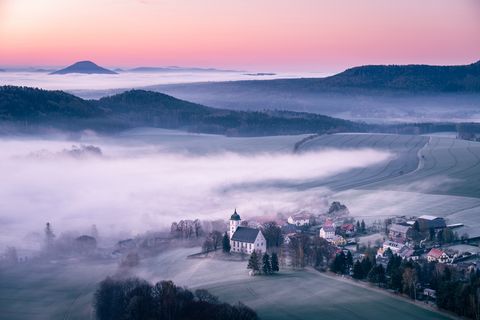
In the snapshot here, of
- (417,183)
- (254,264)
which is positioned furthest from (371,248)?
(417,183)

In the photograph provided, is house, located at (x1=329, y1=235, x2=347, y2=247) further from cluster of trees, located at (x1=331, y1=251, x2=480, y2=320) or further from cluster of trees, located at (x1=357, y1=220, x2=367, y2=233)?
cluster of trees, located at (x1=331, y1=251, x2=480, y2=320)

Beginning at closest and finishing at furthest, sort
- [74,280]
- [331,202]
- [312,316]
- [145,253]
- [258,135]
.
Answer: [312,316] < [74,280] < [145,253] < [331,202] < [258,135]

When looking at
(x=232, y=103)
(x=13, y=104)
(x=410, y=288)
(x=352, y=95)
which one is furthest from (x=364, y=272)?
(x=352, y=95)

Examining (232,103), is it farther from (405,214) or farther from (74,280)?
(74,280)

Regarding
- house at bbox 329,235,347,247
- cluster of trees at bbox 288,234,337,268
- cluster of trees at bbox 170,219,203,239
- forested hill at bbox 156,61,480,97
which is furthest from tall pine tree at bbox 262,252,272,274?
forested hill at bbox 156,61,480,97

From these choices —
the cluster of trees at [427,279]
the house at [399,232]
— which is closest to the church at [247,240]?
the cluster of trees at [427,279]

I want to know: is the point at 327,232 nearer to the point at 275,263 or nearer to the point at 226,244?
the point at 226,244
